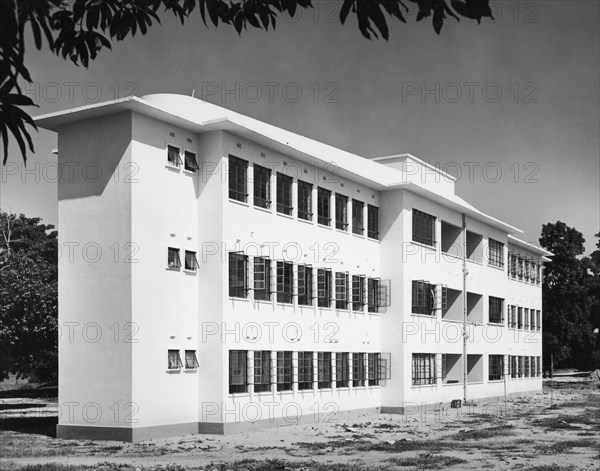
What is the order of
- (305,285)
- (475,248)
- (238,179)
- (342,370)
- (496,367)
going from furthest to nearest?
1. (496,367)
2. (475,248)
3. (342,370)
4. (305,285)
5. (238,179)

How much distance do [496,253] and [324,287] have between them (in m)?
19.5

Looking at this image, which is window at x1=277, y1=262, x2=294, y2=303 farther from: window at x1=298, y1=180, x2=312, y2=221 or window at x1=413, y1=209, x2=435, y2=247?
window at x1=413, y1=209, x2=435, y2=247

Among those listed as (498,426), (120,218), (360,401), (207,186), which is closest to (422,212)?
(360,401)

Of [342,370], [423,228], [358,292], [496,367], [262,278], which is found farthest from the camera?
[496,367]

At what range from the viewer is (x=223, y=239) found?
27.0m

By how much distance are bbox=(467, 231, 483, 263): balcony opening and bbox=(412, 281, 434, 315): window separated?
7.99m

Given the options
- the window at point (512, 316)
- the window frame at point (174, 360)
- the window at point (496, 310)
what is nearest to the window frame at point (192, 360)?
the window frame at point (174, 360)

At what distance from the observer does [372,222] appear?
37125mm

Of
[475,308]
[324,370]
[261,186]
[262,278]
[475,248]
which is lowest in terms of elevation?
[324,370]

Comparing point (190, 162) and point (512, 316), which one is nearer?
point (190, 162)

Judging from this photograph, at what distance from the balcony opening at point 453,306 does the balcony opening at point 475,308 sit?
2.41 meters

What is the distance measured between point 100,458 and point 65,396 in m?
5.15

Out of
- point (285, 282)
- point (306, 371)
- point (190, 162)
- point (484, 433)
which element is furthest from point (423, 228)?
point (190, 162)

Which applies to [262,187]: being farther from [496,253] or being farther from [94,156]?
[496,253]
